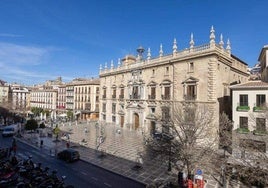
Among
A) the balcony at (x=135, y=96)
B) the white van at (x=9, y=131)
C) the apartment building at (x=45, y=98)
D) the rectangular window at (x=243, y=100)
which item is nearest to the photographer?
the rectangular window at (x=243, y=100)

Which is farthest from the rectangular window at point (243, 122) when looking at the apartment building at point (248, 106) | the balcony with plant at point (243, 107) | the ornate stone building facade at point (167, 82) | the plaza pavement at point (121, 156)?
the plaza pavement at point (121, 156)

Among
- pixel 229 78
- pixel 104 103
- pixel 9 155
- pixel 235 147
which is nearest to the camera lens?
pixel 235 147

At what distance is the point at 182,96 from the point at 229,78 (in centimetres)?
762

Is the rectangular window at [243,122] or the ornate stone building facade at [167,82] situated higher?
the ornate stone building facade at [167,82]

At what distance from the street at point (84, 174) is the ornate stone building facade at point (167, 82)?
27.5 feet

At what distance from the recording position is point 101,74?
4938cm

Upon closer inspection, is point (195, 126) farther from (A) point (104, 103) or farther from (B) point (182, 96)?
(A) point (104, 103)

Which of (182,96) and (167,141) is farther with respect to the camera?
(182,96)

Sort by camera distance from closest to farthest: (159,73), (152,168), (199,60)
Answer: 1. (152,168)
2. (199,60)
3. (159,73)

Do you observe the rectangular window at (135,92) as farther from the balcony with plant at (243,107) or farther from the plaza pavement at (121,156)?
the balcony with plant at (243,107)

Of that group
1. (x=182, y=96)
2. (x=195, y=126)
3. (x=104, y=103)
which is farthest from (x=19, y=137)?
(x=195, y=126)

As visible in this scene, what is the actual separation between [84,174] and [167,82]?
1958 centimetres

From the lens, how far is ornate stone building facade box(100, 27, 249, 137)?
26109 mm

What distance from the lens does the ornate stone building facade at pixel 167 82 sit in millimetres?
26109
